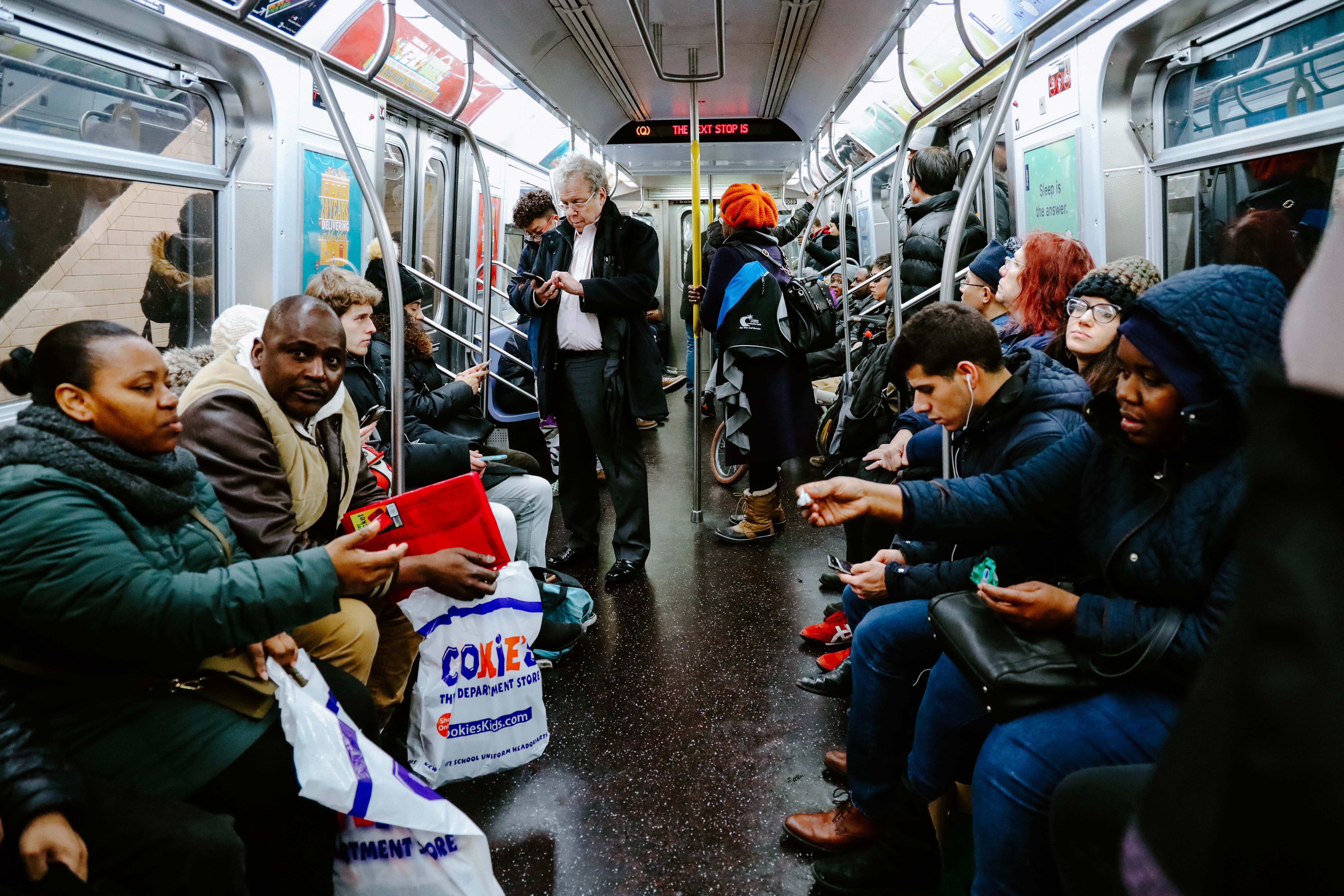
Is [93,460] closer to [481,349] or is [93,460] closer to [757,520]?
[757,520]

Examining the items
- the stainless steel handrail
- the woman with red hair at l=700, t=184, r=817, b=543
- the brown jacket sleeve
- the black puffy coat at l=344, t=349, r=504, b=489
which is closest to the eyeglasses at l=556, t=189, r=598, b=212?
the woman with red hair at l=700, t=184, r=817, b=543

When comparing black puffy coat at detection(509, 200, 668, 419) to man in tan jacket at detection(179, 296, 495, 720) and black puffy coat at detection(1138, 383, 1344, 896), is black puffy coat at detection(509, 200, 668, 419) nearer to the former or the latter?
man in tan jacket at detection(179, 296, 495, 720)

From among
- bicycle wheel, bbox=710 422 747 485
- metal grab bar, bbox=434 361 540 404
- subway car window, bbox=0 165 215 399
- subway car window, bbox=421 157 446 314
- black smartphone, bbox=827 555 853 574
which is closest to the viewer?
subway car window, bbox=0 165 215 399

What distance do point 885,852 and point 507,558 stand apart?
1.16 meters

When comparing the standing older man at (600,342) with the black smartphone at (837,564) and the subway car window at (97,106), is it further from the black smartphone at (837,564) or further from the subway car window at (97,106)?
the subway car window at (97,106)

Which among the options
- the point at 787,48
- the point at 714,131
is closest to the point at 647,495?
the point at 787,48

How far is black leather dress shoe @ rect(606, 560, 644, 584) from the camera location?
4.15 meters

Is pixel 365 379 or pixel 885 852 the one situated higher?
pixel 365 379

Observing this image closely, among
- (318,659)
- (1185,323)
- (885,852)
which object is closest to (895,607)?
(885,852)

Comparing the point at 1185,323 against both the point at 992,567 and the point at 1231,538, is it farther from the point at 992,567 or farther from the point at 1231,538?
the point at 992,567

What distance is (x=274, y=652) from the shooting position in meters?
1.78

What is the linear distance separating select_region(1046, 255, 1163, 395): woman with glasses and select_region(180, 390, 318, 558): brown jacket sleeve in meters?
2.10

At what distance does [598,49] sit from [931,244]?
9.53 ft

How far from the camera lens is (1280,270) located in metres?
3.14
